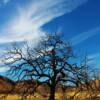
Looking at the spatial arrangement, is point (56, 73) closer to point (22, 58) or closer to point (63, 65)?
point (63, 65)

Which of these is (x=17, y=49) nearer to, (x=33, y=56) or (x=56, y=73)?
(x=33, y=56)

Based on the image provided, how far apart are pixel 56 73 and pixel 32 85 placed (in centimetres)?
348

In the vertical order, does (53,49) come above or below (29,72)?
above

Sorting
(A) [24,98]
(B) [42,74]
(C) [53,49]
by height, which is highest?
(C) [53,49]

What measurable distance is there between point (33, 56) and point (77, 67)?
19.7 ft

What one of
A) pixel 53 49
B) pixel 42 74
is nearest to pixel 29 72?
pixel 42 74

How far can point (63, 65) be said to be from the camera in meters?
43.9

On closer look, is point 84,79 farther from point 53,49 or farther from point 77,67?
point 53,49

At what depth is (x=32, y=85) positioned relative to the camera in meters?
43.7

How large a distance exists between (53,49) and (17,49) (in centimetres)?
481

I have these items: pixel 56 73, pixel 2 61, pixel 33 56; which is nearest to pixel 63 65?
pixel 56 73

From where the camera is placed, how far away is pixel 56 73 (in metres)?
43.5

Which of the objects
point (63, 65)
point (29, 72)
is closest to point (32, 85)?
point (29, 72)

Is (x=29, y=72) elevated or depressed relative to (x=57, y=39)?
depressed
